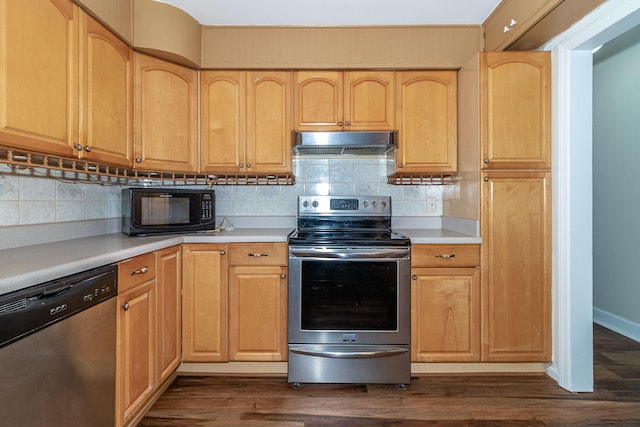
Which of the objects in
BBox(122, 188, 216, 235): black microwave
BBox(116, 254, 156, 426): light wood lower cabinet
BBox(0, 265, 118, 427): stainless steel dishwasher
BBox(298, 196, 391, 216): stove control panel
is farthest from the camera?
BBox(298, 196, 391, 216): stove control panel

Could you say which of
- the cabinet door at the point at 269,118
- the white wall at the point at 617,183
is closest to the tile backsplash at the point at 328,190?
the cabinet door at the point at 269,118

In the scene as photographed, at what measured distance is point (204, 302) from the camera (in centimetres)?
210

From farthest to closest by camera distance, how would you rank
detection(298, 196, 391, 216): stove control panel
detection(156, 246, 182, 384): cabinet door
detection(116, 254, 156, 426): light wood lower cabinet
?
detection(298, 196, 391, 216): stove control panel, detection(156, 246, 182, 384): cabinet door, detection(116, 254, 156, 426): light wood lower cabinet

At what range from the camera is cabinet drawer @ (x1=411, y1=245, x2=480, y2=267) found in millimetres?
2090

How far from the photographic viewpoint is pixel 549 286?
2062 mm

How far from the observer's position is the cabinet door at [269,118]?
2.38 meters

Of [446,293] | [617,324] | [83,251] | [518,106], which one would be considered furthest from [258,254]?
[617,324]

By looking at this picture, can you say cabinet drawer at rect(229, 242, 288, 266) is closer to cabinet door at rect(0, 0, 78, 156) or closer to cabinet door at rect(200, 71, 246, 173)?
cabinet door at rect(200, 71, 246, 173)

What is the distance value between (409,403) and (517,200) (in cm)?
135

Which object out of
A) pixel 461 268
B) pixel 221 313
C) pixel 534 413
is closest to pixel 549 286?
pixel 461 268

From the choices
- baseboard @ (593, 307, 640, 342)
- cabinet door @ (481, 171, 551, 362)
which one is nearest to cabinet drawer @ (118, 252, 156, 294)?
cabinet door @ (481, 171, 551, 362)

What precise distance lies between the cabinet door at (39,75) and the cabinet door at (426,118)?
1.88m

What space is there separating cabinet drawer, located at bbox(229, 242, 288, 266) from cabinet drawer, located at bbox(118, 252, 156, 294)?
19.0 inches

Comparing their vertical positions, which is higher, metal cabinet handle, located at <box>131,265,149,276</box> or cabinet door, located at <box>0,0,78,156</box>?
cabinet door, located at <box>0,0,78,156</box>
